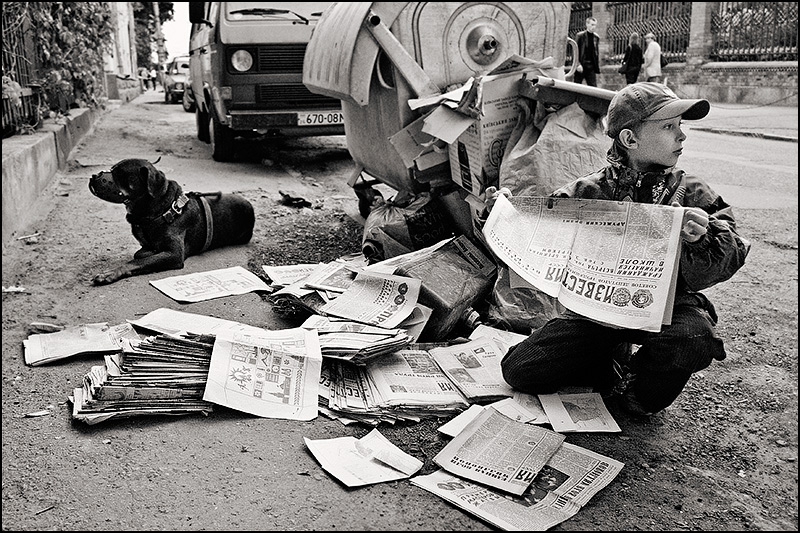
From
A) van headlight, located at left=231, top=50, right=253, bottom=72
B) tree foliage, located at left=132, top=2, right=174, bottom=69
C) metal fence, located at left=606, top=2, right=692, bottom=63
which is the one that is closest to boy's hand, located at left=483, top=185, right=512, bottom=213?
van headlight, located at left=231, top=50, right=253, bottom=72

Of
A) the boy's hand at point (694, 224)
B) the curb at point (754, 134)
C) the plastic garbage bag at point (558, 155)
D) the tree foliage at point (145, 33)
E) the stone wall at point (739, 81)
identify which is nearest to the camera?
the boy's hand at point (694, 224)

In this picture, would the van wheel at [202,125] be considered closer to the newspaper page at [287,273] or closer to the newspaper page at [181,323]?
the newspaper page at [287,273]

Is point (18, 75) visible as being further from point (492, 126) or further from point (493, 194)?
point (493, 194)

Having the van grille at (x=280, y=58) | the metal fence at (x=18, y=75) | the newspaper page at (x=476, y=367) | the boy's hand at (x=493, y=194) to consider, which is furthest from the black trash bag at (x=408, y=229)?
the van grille at (x=280, y=58)

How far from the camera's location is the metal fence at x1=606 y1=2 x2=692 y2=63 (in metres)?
18.7

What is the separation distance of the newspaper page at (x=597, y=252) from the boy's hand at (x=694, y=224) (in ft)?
0.08

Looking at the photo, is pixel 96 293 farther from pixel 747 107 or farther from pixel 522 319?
pixel 747 107

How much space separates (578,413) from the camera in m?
2.54

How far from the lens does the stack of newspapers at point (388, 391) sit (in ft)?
8.37

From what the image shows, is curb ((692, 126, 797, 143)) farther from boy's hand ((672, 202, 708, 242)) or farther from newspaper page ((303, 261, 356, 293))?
boy's hand ((672, 202, 708, 242))

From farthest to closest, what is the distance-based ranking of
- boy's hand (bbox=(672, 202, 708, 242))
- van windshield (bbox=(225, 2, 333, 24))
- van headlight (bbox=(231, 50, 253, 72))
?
van windshield (bbox=(225, 2, 333, 24))
van headlight (bbox=(231, 50, 253, 72))
boy's hand (bbox=(672, 202, 708, 242))

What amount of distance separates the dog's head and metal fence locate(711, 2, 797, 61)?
15355 mm

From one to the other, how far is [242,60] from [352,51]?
137 inches

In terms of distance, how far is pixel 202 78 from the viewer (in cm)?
886
